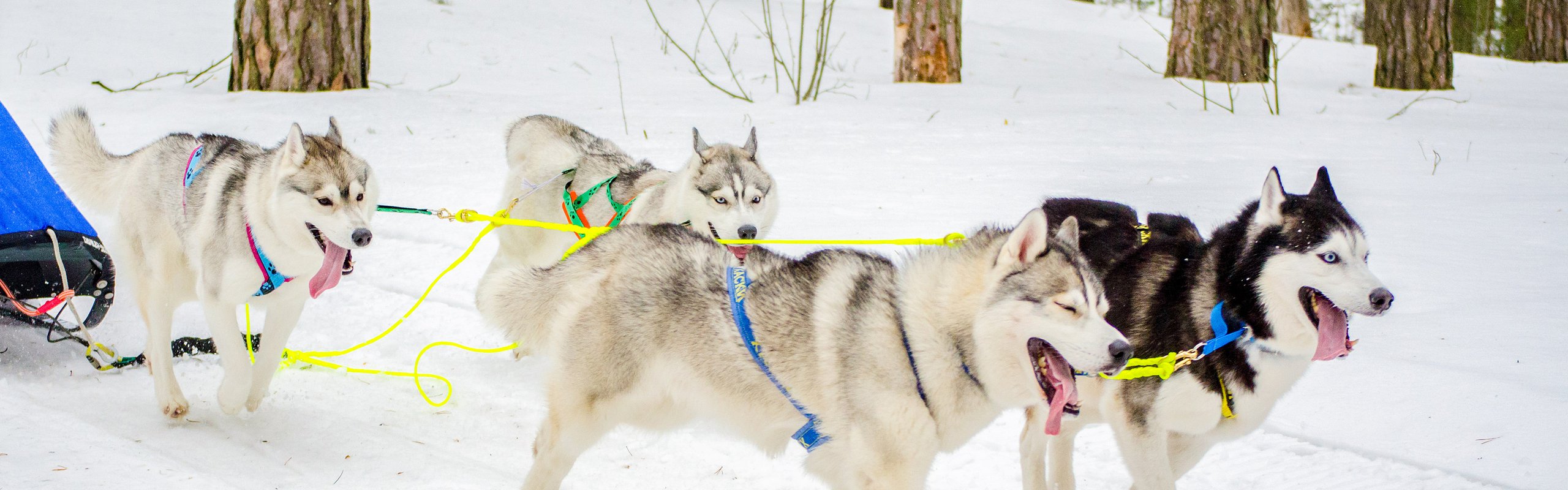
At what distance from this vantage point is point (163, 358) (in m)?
3.94

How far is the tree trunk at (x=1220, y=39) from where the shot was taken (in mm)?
10750

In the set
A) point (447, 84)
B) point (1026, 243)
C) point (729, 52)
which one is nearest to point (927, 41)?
point (729, 52)

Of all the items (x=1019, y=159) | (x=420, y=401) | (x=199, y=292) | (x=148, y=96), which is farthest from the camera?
(x=148, y=96)

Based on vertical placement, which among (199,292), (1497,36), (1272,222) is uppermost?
(1497,36)

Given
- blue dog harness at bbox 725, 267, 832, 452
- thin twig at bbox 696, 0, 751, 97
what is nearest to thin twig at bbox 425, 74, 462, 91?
thin twig at bbox 696, 0, 751, 97

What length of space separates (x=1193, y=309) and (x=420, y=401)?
3041mm

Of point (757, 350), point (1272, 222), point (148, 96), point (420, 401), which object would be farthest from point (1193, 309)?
point (148, 96)

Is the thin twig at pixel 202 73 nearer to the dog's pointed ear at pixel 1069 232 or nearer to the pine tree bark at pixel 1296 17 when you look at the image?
the dog's pointed ear at pixel 1069 232

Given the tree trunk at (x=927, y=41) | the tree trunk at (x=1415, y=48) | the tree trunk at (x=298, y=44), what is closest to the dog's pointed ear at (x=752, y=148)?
the tree trunk at (x=298, y=44)

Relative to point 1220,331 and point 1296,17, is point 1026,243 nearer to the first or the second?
point 1220,331

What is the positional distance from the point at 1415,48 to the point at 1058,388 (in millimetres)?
10687

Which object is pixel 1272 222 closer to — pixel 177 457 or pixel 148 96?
pixel 177 457

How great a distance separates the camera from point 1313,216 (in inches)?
119

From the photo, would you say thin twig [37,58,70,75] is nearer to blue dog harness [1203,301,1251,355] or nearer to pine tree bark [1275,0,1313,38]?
blue dog harness [1203,301,1251,355]
